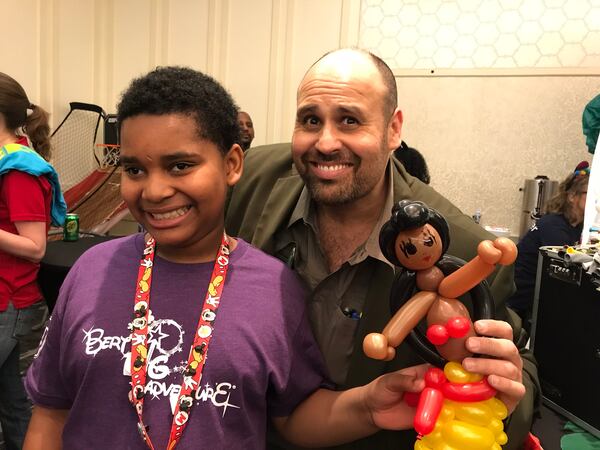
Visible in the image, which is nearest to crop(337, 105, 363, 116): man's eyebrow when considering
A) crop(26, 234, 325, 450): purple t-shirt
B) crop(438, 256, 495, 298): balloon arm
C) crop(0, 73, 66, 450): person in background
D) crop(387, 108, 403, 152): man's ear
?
crop(387, 108, 403, 152): man's ear

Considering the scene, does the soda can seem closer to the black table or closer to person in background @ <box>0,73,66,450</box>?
the black table

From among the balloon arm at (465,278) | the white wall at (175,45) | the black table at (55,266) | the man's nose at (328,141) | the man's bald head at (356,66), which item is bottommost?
the black table at (55,266)

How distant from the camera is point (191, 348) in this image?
0.79 meters

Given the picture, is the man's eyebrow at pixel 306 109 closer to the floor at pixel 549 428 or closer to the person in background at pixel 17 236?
the floor at pixel 549 428

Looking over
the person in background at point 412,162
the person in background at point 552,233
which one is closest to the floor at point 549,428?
the person in background at point 552,233

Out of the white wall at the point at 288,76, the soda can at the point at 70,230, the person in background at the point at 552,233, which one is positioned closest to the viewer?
the person in background at the point at 552,233

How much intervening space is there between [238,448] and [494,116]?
3.03 m

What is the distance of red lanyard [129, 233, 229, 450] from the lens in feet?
2.47

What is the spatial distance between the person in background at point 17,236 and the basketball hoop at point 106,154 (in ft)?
6.43

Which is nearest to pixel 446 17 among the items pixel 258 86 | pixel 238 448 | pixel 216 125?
pixel 258 86

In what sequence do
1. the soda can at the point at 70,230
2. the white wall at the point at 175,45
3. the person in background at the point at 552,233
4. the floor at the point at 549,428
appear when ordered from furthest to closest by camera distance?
the white wall at the point at 175,45 → the soda can at the point at 70,230 → the person in background at the point at 552,233 → the floor at the point at 549,428

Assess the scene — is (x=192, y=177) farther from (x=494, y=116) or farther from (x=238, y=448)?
(x=494, y=116)

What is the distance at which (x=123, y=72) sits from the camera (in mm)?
4336

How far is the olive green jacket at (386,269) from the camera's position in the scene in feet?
3.30
